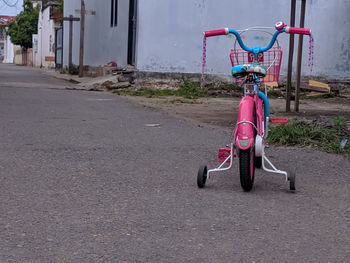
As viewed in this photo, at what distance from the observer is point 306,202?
381cm

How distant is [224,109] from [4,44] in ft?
311

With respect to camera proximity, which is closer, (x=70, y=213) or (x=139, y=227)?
(x=139, y=227)

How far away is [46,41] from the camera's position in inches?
1960

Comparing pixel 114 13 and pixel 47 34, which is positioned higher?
pixel 47 34

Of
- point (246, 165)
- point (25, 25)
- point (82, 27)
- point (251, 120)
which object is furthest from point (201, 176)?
point (25, 25)

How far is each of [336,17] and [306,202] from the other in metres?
12.0

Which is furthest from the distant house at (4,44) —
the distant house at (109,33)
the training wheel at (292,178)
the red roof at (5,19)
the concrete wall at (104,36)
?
the training wheel at (292,178)

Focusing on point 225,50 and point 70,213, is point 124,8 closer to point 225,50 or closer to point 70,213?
point 225,50

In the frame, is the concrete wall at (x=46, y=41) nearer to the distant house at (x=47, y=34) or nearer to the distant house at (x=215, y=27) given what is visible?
the distant house at (x=47, y=34)

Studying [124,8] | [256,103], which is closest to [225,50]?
[124,8]

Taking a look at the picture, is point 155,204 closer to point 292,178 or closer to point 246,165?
point 246,165

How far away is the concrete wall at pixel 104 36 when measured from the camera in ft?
59.1

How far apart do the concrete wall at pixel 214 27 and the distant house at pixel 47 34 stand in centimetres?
2929

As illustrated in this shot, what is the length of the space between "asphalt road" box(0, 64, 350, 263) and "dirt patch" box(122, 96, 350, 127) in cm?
225
